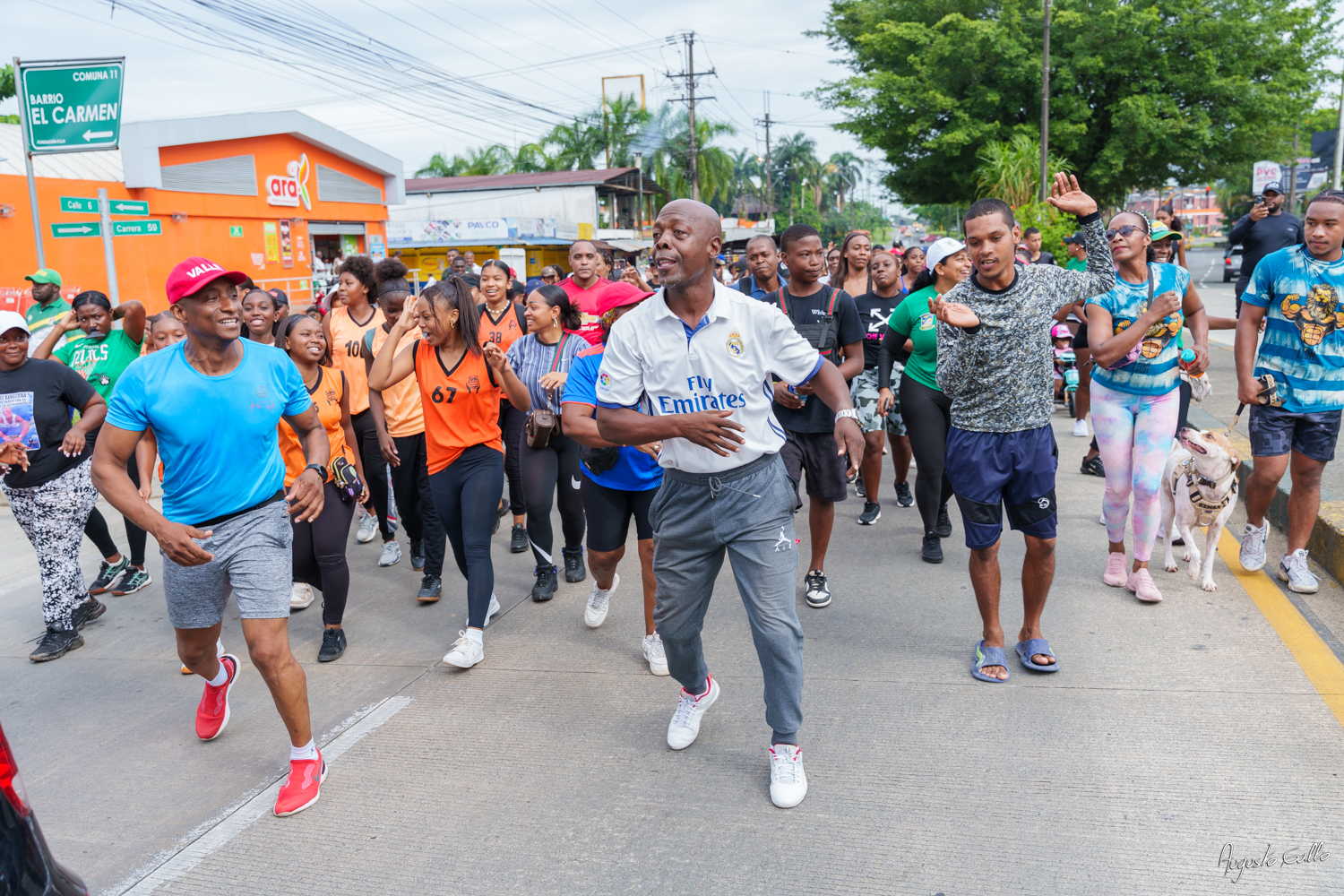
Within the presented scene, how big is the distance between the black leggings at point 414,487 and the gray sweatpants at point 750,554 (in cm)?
283

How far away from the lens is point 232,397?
3.61m

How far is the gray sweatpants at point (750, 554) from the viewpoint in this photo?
11.1ft

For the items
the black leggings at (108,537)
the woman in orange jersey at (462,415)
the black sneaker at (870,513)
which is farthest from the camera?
the black sneaker at (870,513)

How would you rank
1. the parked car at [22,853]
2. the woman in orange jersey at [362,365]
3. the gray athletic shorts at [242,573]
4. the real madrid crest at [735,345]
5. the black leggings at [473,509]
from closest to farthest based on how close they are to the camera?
the parked car at [22,853] < the real madrid crest at [735,345] < the gray athletic shorts at [242,573] < the black leggings at [473,509] < the woman in orange jersey at [362,365]

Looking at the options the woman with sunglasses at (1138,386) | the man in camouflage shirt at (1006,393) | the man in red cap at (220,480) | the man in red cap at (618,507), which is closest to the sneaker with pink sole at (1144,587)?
the woman with sunglasses at (1138,386)

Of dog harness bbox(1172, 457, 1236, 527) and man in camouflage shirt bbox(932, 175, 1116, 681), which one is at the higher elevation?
man in camouflage shirt bbox(932, 175, 1116, 681)

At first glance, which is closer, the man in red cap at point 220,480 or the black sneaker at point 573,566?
the man in red cap at point 220,480

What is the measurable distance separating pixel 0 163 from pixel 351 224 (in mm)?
11662

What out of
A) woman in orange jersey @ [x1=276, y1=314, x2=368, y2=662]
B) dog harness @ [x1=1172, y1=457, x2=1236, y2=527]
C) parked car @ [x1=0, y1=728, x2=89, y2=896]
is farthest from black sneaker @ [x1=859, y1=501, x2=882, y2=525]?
parked car @ [x1=0, y1=728, x2=89, y2=896]

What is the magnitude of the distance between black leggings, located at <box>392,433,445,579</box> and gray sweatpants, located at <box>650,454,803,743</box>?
2826 mm

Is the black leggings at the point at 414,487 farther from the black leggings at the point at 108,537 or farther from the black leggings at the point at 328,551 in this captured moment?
the black leggings at the point at 108,537

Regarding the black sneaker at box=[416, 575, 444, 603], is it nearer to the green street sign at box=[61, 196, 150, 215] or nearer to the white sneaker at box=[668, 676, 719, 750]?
the white sneaker at box=[668, 676, 719, 750]

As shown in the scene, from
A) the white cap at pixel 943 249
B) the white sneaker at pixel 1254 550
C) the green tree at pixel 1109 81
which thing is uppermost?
the green tree at pixel 1109 81

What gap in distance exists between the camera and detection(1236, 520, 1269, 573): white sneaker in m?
5.42
